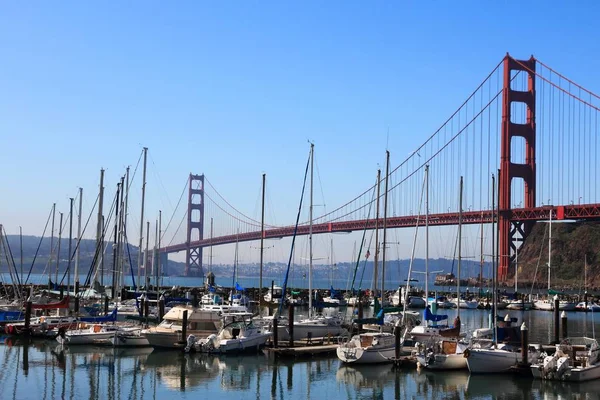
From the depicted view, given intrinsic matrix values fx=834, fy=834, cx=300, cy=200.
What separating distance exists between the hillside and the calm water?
71269 millimetres

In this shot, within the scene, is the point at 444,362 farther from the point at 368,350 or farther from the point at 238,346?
the point at 238,346

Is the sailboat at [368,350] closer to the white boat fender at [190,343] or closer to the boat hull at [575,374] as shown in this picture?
the boat hull at [575,374]

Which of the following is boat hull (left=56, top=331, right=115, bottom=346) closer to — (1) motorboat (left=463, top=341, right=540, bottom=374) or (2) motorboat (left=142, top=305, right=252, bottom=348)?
(2) motorboat (left=142, top=305, right=252, bottom=348)

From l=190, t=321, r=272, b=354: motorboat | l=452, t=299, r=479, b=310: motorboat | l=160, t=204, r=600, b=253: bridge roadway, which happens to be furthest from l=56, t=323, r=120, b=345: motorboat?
l=160, t=204, r=600, b=253: bridge roadway

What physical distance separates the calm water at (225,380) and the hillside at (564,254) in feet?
234

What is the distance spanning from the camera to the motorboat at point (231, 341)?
29812mm

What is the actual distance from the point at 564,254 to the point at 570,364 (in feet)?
286

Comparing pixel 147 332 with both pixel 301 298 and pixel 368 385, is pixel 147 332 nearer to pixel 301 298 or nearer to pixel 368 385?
pixel 368 385

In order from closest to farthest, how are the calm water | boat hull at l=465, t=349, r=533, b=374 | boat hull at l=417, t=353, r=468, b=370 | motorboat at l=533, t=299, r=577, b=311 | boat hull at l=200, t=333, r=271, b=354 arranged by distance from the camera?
the calm water < boat hull at l=465, t=349, r=533, b=374 < boat hull at l=417, t=353, r=468, b=370 < boat hull at l=200, t=333, r=271, b=354 < motorboat at l=533, t=299, r=577, b=311

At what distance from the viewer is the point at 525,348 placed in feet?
84.9

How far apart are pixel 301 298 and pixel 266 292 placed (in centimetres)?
544

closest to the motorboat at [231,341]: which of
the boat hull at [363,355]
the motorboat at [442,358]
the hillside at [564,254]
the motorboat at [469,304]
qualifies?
the boat hull at [363,355]

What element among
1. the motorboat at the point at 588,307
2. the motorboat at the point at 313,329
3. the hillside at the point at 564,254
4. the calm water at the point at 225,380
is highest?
the hillside at the point at 564,254

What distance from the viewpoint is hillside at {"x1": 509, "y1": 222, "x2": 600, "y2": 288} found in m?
99.6
